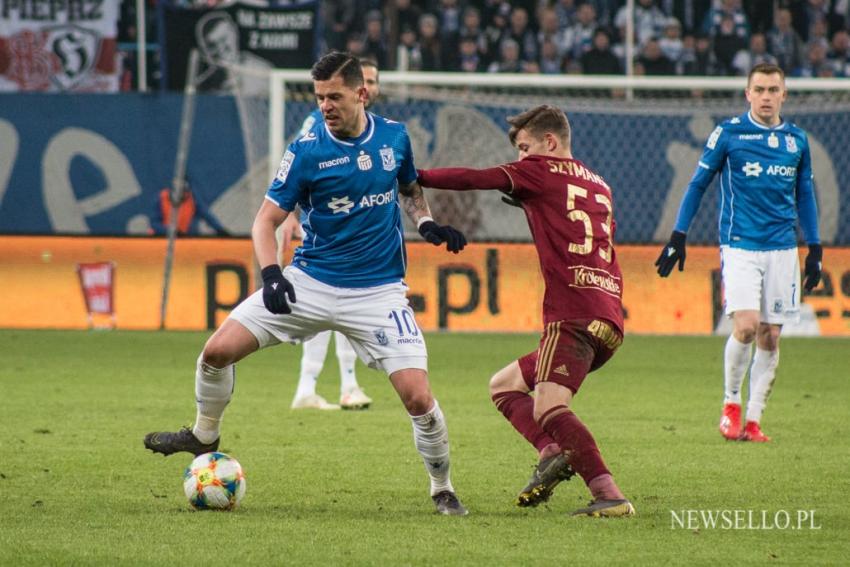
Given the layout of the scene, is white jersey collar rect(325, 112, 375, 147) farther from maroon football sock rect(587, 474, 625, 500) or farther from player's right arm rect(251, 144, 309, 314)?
maroon football sock rect(587, 474, 625, 500)

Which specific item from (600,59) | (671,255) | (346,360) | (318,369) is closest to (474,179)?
(671,255)

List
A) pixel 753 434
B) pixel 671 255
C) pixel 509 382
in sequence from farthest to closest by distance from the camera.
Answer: pixel 753 434 < pixel 671 255 < pixel 509 382

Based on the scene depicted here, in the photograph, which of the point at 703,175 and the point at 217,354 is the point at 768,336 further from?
the point at 217,354

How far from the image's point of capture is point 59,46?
19.6 meters

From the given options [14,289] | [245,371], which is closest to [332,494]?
[245,371]

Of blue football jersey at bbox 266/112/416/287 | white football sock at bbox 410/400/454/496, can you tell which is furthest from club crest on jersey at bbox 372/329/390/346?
white football sock at bbox 410/400/454/496

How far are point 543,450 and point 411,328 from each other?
81 cm

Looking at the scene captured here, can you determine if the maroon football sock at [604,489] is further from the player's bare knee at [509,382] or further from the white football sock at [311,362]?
the white football sock at [311,362]

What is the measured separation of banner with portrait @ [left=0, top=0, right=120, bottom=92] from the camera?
19.5 metres

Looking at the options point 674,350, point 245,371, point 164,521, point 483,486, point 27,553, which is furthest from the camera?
point 674,350

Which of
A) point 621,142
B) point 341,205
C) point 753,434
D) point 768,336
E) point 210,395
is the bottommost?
point 753,434

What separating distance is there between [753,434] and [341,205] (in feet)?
12.6

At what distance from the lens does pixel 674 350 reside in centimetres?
1603

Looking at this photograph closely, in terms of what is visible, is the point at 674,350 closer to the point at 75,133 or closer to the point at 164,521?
the point at 75,133
